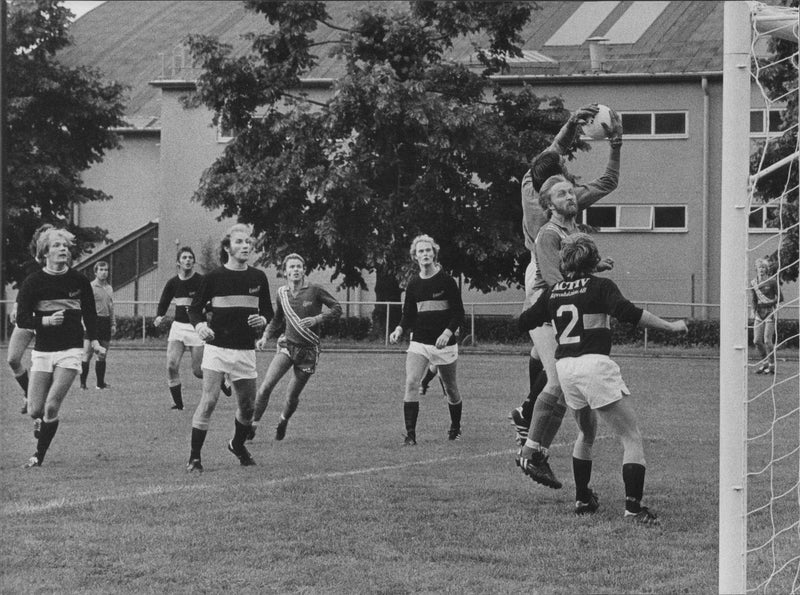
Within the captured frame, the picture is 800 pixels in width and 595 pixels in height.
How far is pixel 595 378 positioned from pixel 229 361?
12.2 ft

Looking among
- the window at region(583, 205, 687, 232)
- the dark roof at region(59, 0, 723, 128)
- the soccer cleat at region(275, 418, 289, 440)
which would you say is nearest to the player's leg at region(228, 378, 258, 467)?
the soccer cleat at region(275, 418, 289, 440)

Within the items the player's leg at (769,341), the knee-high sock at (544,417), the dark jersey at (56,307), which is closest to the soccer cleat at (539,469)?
the knee-high sock at (544,417)

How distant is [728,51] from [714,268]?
34.3 metres

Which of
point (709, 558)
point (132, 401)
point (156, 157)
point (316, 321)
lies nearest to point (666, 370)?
point (132, 401)

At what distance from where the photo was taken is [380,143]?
33375mm

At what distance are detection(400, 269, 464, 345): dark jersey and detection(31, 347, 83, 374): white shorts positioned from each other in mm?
3251

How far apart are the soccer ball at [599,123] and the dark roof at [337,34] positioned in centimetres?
→ 2632

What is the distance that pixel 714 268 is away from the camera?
38.6 meters

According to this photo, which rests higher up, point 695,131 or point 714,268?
point 695,131

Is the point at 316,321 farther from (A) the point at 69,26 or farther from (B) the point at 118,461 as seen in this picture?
(A) the point at 69,26

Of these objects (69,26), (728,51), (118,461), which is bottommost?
(118,461)

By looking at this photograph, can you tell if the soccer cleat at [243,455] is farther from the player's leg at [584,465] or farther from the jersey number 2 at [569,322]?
the jersey number 2 at [569,322]

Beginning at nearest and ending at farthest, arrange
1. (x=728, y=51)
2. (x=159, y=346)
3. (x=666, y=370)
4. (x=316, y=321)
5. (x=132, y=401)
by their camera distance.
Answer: (x=728, y=51) → (x=316, y=321) → (x=132, y=401) → (x=666, y=370) → (x=159, y=346)

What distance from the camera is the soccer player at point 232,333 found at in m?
10.4
